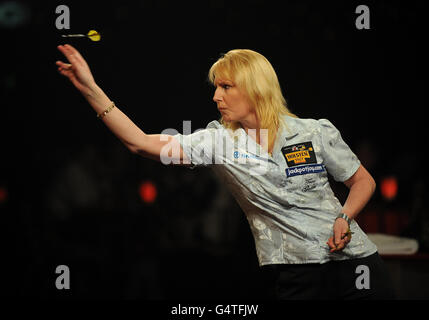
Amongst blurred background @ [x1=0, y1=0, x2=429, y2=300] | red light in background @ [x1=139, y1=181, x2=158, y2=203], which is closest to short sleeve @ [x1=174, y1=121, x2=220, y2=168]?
blurred background @ [x1=0, y1=0, x2=429, y2=300]

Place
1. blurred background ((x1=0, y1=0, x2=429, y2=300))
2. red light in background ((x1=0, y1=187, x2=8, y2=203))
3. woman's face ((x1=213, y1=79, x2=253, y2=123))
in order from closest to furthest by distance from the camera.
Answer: woman's face ((x1=213, y1=79, x2=253, y2=123)) < blurred background ((x1=0, y1=0, x2=429, y2=300)) < red light in background ((x1=0, y1=187, x2=8, y2=203))

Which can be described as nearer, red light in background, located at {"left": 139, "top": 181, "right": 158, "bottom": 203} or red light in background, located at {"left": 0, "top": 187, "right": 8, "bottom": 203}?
red light in background, located at {"left": 0, "top": 187, "right": 8, "bottom": 203}

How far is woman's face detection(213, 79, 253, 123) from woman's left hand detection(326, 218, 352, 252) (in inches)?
20.1

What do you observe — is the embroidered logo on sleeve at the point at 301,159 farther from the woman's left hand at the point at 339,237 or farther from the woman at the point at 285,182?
the woman's left hand at the point at 339,237

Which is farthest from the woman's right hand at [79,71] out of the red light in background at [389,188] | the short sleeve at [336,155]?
the red light in background at [389,188]

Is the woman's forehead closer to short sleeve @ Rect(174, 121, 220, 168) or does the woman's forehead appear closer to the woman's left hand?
short sleeve @ Rect(174, 121, 220, 168)

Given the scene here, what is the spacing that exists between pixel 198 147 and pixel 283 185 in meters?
0.33

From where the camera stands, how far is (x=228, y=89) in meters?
1.90

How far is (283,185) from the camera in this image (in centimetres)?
187

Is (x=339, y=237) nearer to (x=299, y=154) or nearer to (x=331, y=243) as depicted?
(x=331, y=243)

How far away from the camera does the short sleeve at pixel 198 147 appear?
1.84m

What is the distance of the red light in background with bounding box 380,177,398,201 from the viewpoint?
14.6 ft

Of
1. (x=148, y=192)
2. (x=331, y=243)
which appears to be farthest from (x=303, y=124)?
(x=148, y=192)

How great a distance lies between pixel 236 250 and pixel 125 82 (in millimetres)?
1644
